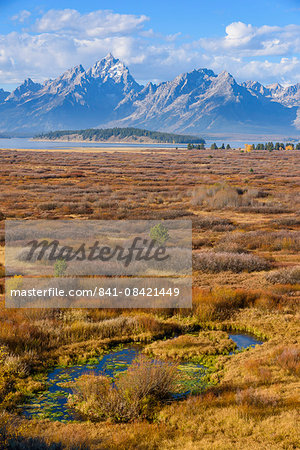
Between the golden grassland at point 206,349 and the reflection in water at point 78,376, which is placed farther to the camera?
the reflection in water at point 78,376

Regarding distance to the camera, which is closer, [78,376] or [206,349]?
[78,376]

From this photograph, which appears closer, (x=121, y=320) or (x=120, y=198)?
(x=121, y=320)

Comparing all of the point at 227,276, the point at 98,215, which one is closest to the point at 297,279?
the point at 227,276

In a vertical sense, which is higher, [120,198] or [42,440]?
[120,198]

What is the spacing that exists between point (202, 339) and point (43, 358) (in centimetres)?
423

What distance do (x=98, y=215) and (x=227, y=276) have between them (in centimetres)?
1617

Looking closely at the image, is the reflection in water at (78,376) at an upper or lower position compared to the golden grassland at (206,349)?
lower

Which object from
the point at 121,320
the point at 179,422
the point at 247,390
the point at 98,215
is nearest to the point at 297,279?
the point at 121,320

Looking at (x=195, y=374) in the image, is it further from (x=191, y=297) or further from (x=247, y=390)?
(x=191, y=297)

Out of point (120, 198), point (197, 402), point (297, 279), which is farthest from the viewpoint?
point (120, 198)

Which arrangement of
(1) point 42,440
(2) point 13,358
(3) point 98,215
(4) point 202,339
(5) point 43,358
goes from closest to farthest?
1. (1) point 42,440
2. (2) point 13,358
3. (5) point 43,358
4. (4) point 202,339
5. (3) point 98,215

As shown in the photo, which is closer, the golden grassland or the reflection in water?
the golden grassland

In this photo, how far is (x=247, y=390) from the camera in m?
8.06

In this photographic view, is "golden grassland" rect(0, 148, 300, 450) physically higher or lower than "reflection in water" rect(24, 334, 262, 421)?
higher
